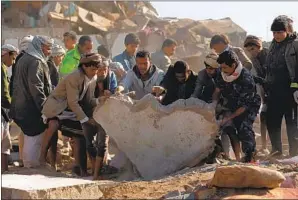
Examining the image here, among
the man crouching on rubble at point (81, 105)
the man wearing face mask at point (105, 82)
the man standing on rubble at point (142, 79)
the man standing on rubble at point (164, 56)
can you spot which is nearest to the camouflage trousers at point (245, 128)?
the man standing on rubble at point (142, 79)

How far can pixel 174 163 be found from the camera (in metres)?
6.81

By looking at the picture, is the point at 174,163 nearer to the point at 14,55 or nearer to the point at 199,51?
the point at 14,55

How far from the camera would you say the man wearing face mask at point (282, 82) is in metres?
7.55

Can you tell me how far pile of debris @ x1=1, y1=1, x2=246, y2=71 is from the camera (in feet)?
66.6

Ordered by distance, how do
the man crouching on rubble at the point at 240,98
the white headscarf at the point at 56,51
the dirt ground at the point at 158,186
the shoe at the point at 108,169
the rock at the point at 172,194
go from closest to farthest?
1. the rock at the point at 172,194
2. the dirt ground at the point at 158,186
3. the man crouching on rubble at the point at 240,98
4. the shoe at the point at 108,169
5. the white headscarf at the point at 56,51

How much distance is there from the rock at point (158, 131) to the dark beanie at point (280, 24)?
1557 mm

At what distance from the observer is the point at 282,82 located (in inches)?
304

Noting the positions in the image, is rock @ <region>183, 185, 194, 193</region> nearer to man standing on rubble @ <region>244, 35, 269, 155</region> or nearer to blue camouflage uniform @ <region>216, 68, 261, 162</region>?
blue camouflage uniform @ <region>216, 68, 261, 162</region>

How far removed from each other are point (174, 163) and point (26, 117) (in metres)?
1.87

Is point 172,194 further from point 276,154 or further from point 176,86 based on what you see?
point 276,154

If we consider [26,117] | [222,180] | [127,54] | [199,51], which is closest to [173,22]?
[199,51]

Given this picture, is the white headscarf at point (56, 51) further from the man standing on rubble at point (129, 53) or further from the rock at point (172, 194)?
the rock at point (172, 194)

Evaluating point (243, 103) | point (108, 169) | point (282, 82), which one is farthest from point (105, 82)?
point (282, 82)

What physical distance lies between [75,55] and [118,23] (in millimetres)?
14582
